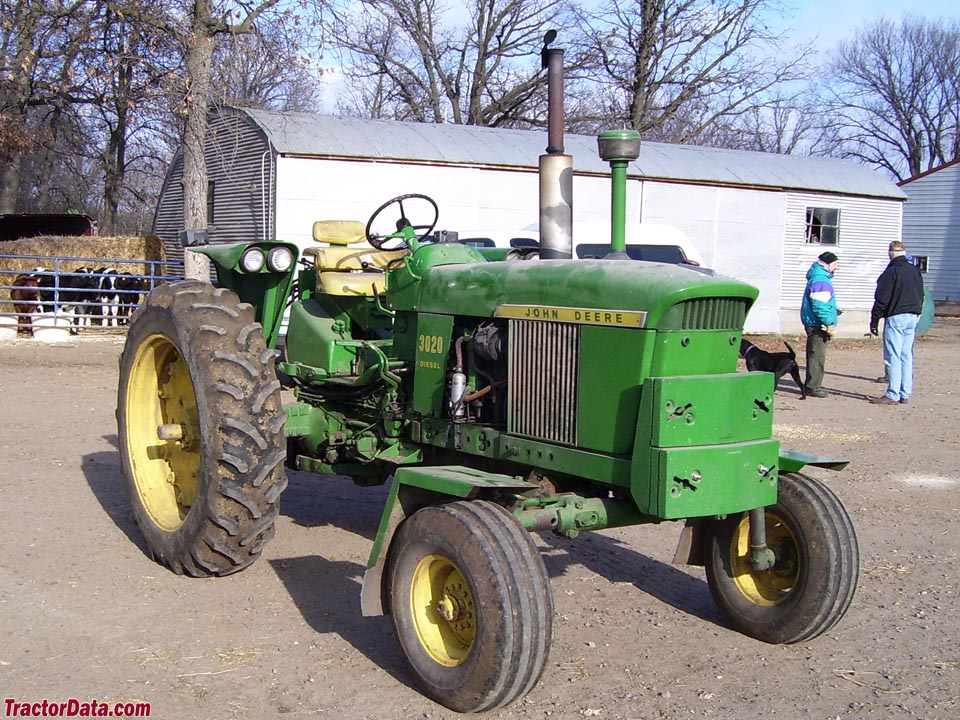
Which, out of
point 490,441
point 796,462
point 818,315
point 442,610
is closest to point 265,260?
point 490,441

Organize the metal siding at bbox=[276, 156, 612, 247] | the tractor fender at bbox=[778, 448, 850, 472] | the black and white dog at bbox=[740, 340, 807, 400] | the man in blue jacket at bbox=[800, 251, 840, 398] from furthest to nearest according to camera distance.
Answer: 1. the metal siding at bbox=[276, 156, 612, 247]
2. the man in blue jacket at bbox=[800, 251, 840, 398]
3. the black and white dog at bbox=[740, 340, 807, 400]
4. the tractor fender at bbox=[778, 448, 850, 472]

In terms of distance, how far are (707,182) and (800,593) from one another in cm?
1695

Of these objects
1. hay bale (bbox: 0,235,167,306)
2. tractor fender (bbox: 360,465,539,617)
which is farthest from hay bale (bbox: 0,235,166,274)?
tractor fender (bbox: 360,465,539,617)

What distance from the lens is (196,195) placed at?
17.4m

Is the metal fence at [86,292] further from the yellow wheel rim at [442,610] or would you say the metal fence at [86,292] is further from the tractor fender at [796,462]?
the tractor fender at [796,462]

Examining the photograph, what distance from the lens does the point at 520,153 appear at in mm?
18969

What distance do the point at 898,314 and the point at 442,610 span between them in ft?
30.0

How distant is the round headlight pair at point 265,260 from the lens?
18.5 ft

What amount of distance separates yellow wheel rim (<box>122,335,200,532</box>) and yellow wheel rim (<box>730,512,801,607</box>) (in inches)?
110

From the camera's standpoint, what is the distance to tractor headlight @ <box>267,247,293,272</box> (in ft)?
18.6

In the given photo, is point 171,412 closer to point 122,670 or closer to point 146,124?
point 122,670

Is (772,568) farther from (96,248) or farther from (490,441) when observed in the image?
(96,248)

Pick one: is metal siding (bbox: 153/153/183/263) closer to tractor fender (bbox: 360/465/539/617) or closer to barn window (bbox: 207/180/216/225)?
barn window (bbox: 207/180/216/225)

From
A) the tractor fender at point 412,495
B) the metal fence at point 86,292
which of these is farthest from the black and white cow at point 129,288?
the tractor fender at point 412,495
